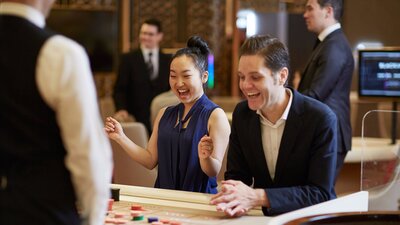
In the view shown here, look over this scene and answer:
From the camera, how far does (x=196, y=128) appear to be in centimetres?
336

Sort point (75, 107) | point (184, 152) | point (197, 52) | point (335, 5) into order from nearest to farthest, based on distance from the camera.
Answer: point (75, 107) → point (184, 152) → point (197, 52) → point (335, 5)

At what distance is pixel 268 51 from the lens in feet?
9.27

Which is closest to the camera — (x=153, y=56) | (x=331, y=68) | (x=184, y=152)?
(x=184, y=152)

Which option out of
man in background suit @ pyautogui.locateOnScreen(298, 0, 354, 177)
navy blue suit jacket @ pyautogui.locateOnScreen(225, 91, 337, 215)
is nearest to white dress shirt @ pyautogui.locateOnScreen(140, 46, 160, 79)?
man in background suit @ pyautogui.locateOnScreen(298, 0, 354, 177)

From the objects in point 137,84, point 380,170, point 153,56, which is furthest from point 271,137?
point 153,56

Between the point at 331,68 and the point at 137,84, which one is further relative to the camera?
the point at 137,84

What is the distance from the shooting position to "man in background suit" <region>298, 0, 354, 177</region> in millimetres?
4387

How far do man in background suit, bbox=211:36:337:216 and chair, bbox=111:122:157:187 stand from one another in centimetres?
127

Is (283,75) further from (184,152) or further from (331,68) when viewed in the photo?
(331,68)

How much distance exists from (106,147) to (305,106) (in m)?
1.22

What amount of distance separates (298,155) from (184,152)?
66 cm

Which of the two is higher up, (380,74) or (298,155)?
(380,74)

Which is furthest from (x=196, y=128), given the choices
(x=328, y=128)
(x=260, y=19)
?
(x=260, y=19)

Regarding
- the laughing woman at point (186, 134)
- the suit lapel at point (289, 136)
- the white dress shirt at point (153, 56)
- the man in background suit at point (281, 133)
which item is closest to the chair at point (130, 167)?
the laughing woman at point (186, 134)
